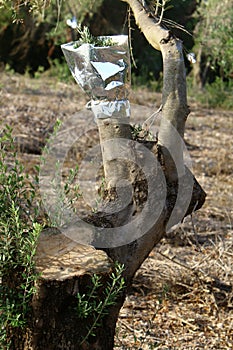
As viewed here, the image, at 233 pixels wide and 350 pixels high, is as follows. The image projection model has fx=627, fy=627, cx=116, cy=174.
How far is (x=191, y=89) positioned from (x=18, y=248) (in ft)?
29.4

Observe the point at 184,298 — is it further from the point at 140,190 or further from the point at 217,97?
the point at 217,97

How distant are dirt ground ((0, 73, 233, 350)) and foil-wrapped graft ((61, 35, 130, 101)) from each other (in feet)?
1.31

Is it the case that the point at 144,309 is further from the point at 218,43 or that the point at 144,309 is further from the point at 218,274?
the point at 218,43

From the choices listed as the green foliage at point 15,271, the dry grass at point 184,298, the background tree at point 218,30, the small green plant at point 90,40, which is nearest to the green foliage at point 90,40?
the small green plant at point 90,40

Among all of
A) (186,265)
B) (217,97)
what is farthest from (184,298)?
(217,97)

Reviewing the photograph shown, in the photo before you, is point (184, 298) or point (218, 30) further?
point (218, 30)

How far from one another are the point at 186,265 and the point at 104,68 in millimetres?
1890

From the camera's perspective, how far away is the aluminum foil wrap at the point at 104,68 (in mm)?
2127

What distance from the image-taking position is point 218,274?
11.5 feet

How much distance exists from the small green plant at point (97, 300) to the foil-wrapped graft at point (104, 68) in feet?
2.02

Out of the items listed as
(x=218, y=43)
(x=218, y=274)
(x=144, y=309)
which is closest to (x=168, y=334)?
(x=144, y=309)

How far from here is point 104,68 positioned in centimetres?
213

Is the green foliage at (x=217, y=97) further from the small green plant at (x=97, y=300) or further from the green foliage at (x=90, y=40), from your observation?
the small green plant at (x=97, y=300)

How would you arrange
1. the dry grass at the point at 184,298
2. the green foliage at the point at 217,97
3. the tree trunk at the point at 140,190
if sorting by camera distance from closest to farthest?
the tree trunk at the point at 140,190 < the dry grass at the point at 184,298 < the green foliage at the point at 217,97
